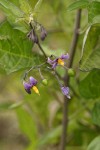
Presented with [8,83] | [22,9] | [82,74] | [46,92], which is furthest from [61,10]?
[8,83]

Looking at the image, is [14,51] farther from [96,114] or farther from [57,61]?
[96,114]

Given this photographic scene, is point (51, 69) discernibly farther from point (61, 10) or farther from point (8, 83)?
point (8, 83)

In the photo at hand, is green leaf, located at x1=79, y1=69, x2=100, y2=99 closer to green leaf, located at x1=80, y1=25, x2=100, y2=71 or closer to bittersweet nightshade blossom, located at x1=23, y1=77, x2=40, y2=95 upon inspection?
green leaf, located at x1=80, y1=25, x2=100, y2=71

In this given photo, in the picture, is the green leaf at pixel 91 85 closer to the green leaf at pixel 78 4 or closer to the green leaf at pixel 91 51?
the green leaf at pixel 91 51

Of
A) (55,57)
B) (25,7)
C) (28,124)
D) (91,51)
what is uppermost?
(25,7)

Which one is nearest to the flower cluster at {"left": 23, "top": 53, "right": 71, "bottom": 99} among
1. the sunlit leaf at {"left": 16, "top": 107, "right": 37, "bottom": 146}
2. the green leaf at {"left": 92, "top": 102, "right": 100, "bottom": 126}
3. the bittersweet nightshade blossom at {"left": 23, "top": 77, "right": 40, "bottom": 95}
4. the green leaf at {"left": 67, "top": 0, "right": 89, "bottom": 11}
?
the bittersweet nightshade blossom at {"left": 23, "top": 77, "right": 40, "bottom": 95}

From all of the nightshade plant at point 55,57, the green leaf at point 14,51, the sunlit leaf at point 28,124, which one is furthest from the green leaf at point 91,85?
the sunlit leaf at point 28,124

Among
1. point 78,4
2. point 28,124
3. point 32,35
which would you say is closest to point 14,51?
point 32,35
